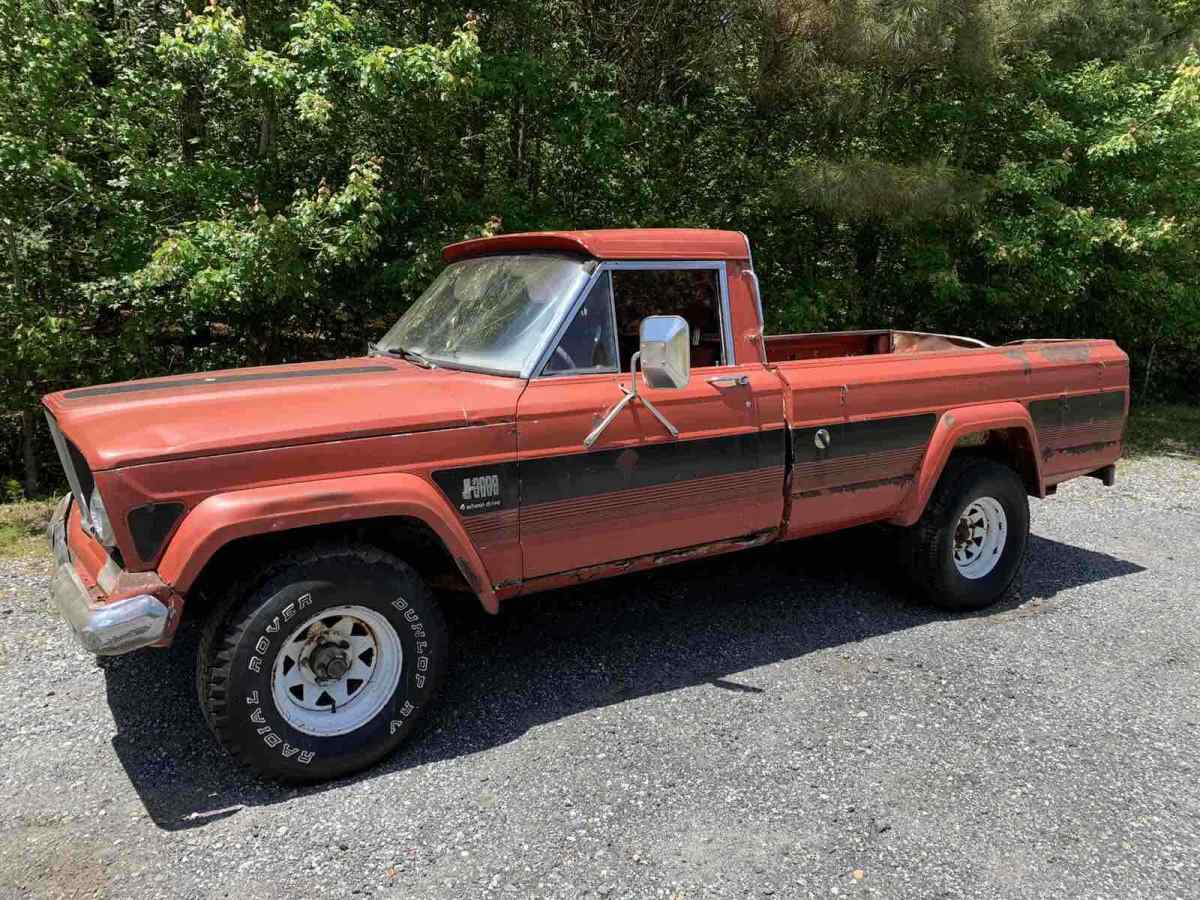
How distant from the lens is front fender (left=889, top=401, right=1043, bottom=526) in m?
4.64

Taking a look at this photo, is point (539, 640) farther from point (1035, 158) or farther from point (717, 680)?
point (1035, 158)

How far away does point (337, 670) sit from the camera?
3.21 meters

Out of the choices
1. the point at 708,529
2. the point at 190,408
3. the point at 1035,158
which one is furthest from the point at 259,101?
the point at 1035,158

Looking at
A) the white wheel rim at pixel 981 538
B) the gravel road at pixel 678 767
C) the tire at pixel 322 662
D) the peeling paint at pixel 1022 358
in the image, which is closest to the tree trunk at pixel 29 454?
the gravel road at pixel 678 767

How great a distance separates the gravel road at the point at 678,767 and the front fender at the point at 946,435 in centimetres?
69

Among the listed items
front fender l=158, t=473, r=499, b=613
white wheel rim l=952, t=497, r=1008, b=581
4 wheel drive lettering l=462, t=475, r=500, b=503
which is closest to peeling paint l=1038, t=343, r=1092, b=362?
white wheel rim l=952, t=497, r=1008, b=581

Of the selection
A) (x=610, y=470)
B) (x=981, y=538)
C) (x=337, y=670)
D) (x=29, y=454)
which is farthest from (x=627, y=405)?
(x=29, y=454)

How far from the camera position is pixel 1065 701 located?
13.0ft

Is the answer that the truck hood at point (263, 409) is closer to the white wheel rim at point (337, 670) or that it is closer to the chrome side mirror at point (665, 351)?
the chrome side mirror at point (665, 351)

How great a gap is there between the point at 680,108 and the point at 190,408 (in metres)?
8.51

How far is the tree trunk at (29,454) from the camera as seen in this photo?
7.84m

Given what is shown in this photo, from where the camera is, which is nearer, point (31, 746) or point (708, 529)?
point (31, 746)

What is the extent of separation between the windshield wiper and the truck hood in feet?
0.47

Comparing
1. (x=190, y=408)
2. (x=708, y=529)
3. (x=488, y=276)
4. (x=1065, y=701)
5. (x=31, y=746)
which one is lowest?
(x=1065, y=701)
